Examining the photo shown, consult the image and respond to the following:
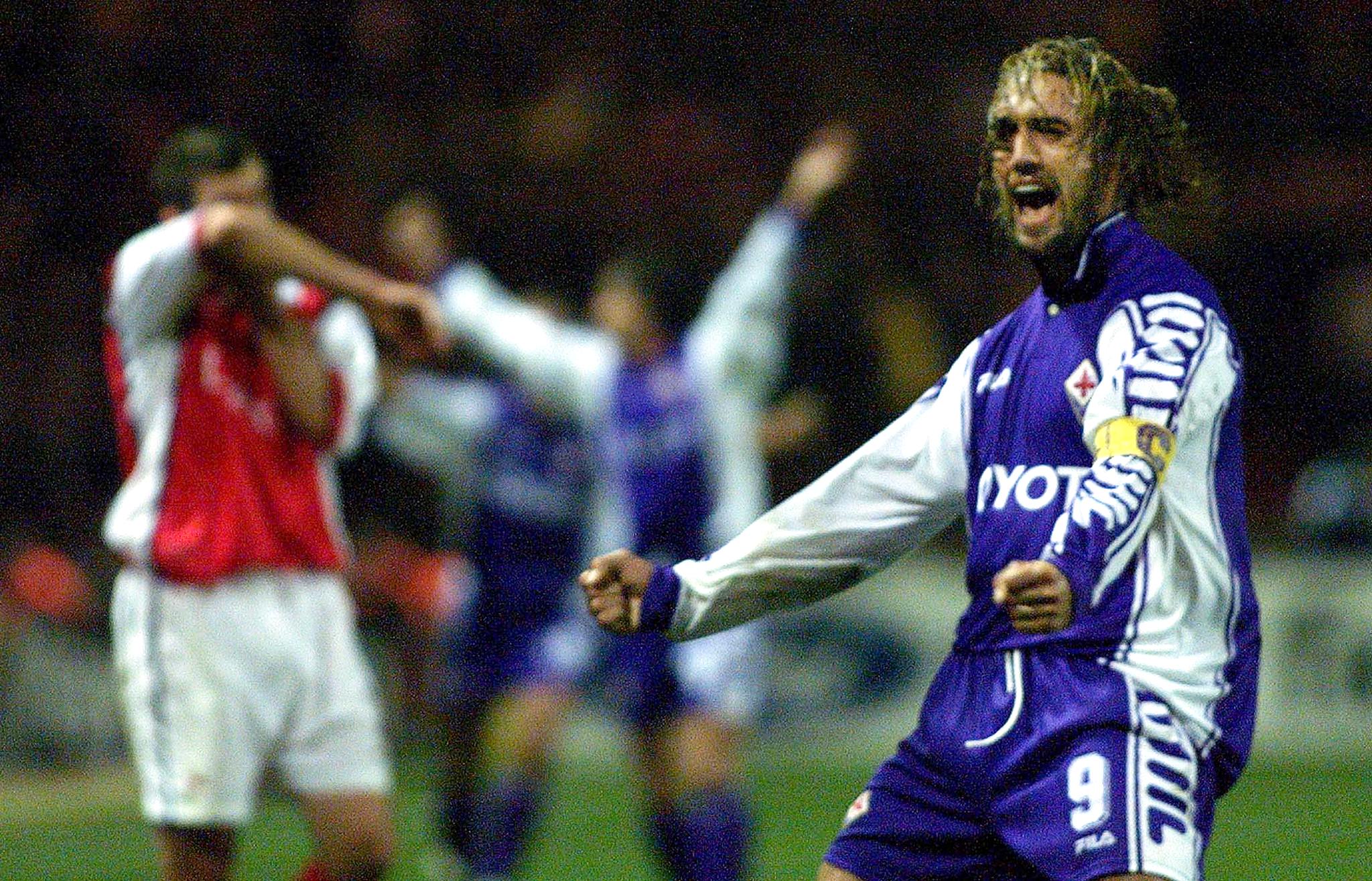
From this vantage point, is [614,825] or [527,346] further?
[614,825]

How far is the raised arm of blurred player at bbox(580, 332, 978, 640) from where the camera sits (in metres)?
3.62

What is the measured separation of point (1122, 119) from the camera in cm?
345

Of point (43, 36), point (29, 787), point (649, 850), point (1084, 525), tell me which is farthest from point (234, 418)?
point (43, 36)

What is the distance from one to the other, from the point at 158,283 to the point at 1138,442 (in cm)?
246

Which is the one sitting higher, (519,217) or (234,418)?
(519,217)

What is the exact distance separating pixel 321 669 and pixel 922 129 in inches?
340

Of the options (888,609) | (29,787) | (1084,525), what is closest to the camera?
(1084,525)

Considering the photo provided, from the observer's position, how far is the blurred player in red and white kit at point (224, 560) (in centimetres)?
487

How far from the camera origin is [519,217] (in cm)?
1255

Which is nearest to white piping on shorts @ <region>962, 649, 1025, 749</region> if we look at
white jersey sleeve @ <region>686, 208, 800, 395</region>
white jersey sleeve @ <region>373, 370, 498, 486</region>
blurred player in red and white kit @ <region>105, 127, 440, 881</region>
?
blurred player in red and white kit @ <region>105, 127, 440, 881</region>

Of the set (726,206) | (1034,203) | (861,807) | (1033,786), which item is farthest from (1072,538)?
(726,206)

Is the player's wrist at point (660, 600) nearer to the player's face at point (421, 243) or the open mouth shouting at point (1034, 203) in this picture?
the open mouth shouting at point (1034, 203)

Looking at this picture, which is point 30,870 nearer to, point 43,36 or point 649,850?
point 649,850

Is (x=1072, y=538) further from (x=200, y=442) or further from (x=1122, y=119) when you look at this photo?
(x=200, y=442)
